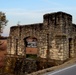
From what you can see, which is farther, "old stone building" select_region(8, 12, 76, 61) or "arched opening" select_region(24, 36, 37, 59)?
"arched opening" select_region(24, 36, 37, 59)

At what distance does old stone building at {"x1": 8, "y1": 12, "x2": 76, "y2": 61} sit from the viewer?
19.4 m

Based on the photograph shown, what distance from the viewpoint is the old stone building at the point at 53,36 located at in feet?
63.6

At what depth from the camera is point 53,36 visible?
20.0 meters

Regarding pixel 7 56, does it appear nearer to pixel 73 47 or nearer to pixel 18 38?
pixel 18 38

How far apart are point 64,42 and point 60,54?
1.10 m

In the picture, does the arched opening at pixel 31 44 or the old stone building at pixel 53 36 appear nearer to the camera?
the old stone building at pixel 53 36

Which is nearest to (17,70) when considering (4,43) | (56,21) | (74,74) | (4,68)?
(4,68)

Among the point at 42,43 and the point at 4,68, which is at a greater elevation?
the point at 42,43

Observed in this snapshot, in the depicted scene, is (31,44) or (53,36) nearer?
(53,36)

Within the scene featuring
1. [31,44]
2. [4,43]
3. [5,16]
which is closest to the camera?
[31,44]

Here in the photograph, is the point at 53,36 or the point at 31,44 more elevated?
the point at 53,36

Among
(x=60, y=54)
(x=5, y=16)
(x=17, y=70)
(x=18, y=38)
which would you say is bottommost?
(x=17, y=70)

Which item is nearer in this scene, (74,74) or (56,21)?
(74,74)

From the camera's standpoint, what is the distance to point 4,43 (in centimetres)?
4034
